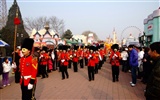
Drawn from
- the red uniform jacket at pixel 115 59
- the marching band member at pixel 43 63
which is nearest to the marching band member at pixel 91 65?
the red uniform jacket at pixel 115 59

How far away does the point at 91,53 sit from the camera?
1222cm

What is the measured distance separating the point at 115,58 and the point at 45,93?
15.1 ft

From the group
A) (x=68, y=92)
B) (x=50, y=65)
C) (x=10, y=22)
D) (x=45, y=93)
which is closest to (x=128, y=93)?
(x=68, y=92)

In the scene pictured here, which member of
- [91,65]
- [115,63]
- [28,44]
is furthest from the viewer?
[91,65]

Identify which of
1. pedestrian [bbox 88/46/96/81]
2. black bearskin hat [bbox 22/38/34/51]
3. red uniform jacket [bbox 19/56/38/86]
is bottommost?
pedestrian [bbox 88/46/96/81]

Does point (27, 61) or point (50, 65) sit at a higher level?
point (27, 61)

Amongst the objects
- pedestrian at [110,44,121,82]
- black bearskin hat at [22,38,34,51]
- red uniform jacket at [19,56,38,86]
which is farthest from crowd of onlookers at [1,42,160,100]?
red uniform jacket at [19,56,38,86]

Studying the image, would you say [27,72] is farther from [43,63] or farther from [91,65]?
[43,63]

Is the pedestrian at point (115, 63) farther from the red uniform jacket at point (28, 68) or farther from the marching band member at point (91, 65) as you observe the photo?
the red uniform jacket at point (28, 68)

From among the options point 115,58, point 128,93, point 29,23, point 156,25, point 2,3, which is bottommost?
point 128,93

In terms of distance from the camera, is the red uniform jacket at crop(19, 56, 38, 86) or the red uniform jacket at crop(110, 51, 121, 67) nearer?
the red uniform jacket at crop(19, 56, 38, 86)

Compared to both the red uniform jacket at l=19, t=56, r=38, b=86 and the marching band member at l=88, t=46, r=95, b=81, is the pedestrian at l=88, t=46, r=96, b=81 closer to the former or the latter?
the marching band member at l=88, t=46, r=95, b=81

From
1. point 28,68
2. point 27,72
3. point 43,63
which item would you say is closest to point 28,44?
point 28,68

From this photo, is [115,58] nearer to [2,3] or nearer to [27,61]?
[27,61]
